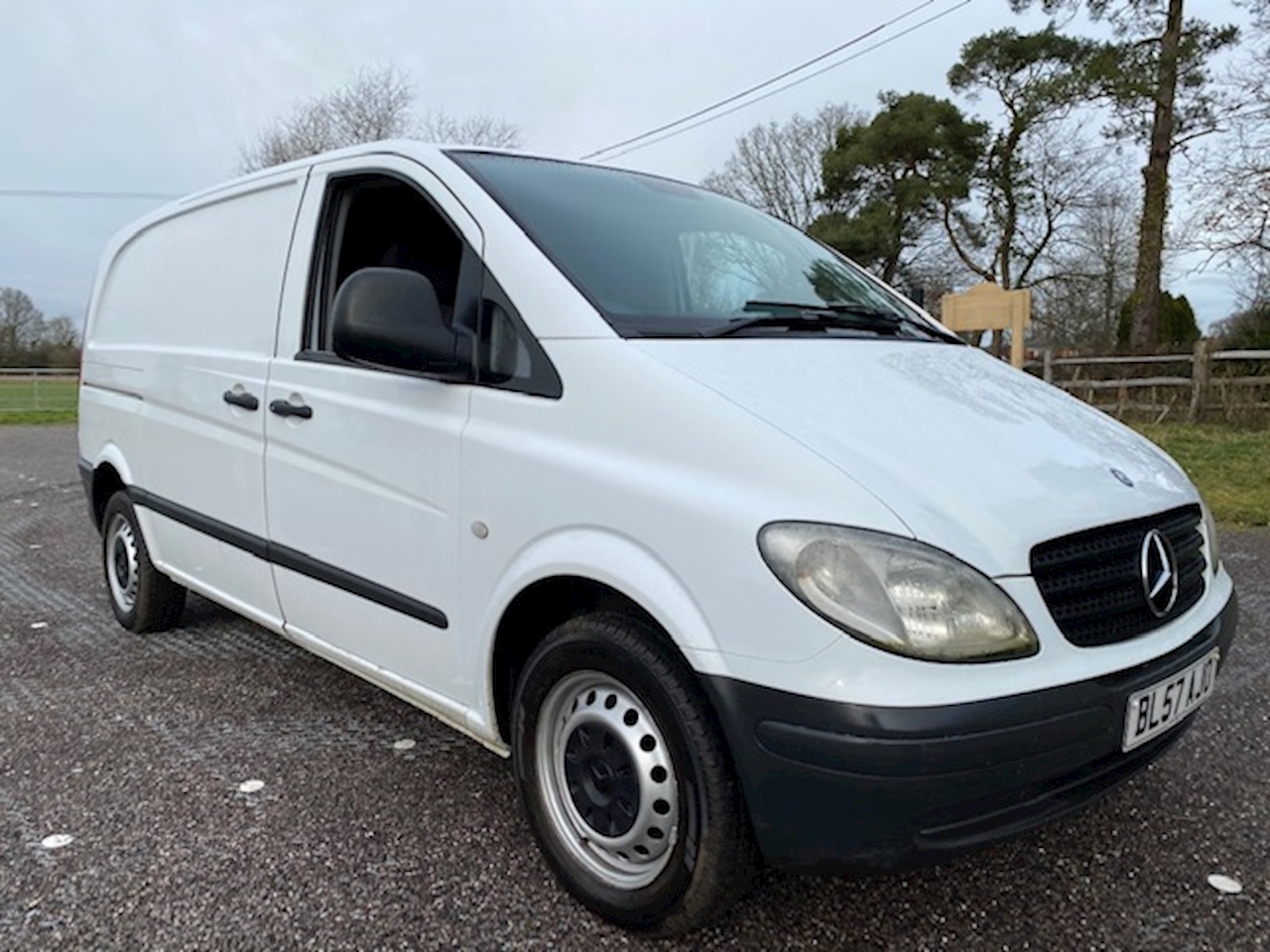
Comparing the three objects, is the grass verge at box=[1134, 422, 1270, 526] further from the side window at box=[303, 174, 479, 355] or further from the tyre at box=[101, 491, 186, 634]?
the tyre at box=[101, 491, 186, 634]

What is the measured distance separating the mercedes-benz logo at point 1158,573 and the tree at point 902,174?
2622cm

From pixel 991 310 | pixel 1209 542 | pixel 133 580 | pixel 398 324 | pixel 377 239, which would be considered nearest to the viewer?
pixel 398 324

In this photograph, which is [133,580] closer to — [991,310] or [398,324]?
[398,324]

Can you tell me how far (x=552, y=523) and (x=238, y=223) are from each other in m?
2.07

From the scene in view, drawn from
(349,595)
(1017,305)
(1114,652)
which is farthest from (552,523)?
(1017,305)

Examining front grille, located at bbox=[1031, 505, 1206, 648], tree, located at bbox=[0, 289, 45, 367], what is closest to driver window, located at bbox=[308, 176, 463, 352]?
front grille, located at bbox=[1031, 505, 1206, 648]

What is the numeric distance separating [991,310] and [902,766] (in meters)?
7.76

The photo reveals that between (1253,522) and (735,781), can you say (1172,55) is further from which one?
(735,781)

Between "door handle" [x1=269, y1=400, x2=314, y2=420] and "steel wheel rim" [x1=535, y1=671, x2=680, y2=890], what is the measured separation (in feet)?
3.93

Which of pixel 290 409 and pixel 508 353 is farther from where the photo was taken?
pixel 290 409

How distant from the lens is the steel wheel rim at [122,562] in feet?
13.6

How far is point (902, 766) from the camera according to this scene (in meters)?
1.62

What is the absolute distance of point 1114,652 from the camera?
1827 millimetres

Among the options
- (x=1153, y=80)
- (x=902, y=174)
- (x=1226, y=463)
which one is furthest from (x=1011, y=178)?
(x=1226, y=463)
